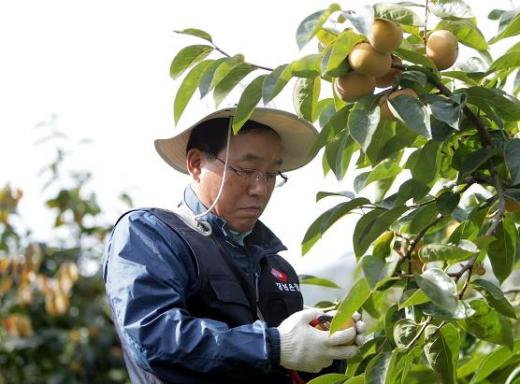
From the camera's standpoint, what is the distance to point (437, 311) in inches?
74.3

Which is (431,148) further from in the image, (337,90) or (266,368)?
(266,368)

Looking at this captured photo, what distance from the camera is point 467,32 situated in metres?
2.11

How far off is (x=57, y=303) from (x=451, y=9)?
3.65 m

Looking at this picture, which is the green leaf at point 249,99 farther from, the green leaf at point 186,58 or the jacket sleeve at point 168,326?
the jacket sleeve at point 168,326

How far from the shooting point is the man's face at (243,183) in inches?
99.4

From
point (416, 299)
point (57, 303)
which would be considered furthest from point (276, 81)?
point (57, 303)

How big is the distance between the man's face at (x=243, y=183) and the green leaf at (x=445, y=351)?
2.03 ft

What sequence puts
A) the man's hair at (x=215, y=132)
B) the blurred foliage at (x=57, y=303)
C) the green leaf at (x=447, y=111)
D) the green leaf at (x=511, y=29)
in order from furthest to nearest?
the blurred foliage at (x=57, y=303), the man's hair at (x=215, y=132), the green leaf at (x=511, y=29), the green leaf at (x=447, y=111)

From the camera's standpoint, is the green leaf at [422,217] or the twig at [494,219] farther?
the green leaf at [422,217]

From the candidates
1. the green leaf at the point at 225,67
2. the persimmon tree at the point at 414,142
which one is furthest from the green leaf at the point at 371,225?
the green leaf at the point at 225,67

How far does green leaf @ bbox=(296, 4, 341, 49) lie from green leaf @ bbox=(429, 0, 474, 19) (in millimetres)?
256

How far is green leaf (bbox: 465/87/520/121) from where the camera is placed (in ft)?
6.63

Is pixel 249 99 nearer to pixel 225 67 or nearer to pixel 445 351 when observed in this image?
pixel 225 67

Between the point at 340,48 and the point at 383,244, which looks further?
the point at 383,244
